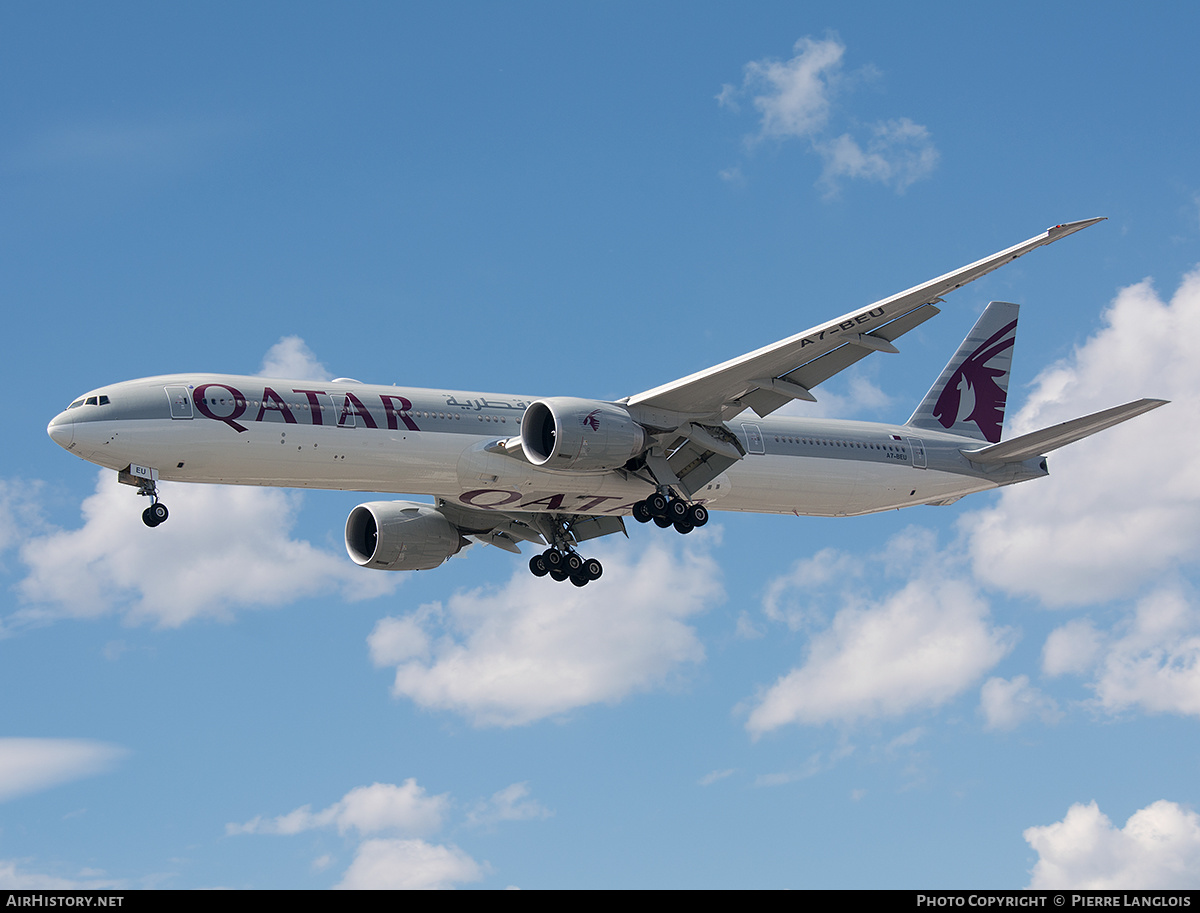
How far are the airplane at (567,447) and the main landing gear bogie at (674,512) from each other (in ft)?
0.13

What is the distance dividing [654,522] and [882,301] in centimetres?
948

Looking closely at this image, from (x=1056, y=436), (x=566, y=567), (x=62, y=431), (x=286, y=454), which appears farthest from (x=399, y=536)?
(x=1056, y=436)

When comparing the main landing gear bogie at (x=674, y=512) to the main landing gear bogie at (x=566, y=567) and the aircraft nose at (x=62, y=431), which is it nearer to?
the main landing gear bogie at (x=566, y=567)

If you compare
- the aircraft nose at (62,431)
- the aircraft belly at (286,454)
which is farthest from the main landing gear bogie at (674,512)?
the aircraft nose at (62,431)

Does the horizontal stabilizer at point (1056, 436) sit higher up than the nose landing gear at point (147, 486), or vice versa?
the horizontal stabilizer at point (1056, 436)

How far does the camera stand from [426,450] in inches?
1294

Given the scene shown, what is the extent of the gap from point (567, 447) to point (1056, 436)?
609 inches

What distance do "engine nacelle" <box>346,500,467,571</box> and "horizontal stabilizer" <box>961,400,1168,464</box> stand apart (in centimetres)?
1720

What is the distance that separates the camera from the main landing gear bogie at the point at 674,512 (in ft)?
117

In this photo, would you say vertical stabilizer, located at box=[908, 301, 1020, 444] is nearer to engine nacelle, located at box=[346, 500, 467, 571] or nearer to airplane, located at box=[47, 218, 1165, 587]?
airplane, located at box=[47, 218, 1165, 587]

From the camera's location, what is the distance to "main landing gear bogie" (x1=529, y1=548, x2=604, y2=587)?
40.7m

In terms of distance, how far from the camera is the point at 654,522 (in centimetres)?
3603
